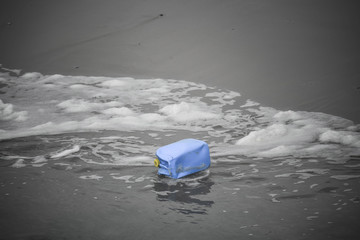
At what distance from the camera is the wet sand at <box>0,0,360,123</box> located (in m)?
4.09

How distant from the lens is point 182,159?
89.9 inches

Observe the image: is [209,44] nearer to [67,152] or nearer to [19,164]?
[67,152]

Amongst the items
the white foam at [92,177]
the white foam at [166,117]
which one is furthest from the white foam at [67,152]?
the white foam at [92,177]

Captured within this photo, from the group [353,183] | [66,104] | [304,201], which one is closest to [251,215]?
[304,201]

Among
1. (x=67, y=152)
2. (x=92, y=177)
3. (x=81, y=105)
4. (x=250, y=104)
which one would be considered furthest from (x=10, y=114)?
(x=250, y=104)

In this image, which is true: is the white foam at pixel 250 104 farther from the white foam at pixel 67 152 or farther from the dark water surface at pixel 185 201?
the white foam at pixel 67 152

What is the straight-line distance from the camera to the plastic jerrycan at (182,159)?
2260 mm

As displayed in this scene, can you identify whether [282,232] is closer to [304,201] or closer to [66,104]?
[304,201]

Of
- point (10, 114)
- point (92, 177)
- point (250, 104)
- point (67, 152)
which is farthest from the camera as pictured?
point (250, 104)

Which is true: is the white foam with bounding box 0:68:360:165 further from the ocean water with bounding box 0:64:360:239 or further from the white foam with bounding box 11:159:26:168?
the white foam with bounding box 11:159:26:168

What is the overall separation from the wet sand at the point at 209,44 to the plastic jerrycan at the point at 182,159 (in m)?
1.67

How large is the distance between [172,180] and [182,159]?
160 mm

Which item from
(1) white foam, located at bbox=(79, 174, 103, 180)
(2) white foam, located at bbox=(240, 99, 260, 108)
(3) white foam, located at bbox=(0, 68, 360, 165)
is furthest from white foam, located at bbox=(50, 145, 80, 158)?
(2) white foam, located at bbox=(240, 99, 260, 108)

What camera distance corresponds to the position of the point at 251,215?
6.24 ft
